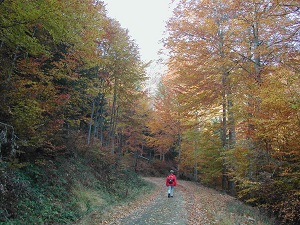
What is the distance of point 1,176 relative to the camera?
19.3 ft

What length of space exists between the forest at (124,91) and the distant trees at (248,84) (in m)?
0.06

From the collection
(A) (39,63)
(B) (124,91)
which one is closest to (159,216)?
(A) (39,63)

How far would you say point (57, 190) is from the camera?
8570mm

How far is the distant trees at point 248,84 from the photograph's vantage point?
8.16m

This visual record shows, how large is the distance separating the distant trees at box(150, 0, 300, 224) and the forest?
0.21 feet

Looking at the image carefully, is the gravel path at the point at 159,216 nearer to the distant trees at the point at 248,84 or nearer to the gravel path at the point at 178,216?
the gravel path at the point at 178,216

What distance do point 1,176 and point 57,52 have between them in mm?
6747

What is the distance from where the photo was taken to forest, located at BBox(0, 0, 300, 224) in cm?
709

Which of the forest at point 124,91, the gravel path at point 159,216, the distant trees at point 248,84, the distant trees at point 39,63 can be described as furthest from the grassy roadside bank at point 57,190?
the distant trees at point 248,84

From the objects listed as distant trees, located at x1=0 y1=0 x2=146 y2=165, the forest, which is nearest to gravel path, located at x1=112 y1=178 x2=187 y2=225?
the forest

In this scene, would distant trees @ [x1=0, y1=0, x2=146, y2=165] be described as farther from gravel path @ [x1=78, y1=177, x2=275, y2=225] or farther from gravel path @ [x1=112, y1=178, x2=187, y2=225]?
gravel path @ [x1=112, y1=178, x2=187, y2=225]

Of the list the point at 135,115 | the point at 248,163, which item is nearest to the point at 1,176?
the point at 248,163

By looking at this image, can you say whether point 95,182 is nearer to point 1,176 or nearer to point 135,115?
point 1,176

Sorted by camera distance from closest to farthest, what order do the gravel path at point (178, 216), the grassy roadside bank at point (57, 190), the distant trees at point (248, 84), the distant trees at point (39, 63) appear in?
the grassy roadside bank at point (57, 190)
the distant trees at point (39, 63)
the gravel path at point (178, 216)
the distant trees at point (248, 84)
